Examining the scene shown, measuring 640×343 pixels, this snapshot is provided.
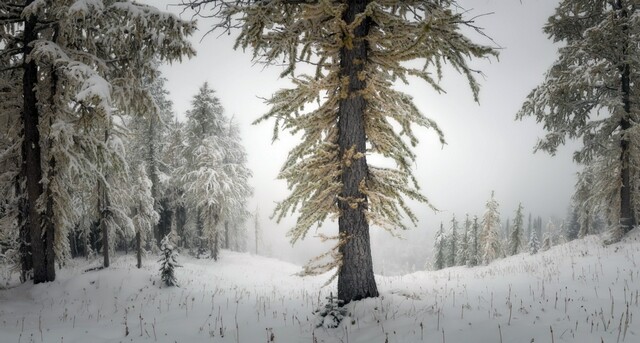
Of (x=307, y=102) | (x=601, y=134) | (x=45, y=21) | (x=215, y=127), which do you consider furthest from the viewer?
(x=215, y=127)

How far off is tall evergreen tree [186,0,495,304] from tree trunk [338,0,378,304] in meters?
0.02

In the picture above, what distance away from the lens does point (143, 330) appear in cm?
593

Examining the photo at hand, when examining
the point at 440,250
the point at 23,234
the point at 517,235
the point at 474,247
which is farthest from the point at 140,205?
the point at 517,235

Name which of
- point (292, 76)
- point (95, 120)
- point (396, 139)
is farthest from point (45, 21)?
point (396, 139)

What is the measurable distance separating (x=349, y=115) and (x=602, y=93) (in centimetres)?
1336

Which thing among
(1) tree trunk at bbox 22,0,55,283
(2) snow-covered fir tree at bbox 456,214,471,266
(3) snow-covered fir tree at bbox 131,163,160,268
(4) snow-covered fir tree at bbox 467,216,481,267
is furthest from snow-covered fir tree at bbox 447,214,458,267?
(1) tree trunk at bbox 22,0,55,283

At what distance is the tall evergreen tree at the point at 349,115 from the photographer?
219 inches

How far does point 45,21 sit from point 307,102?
27.8ft

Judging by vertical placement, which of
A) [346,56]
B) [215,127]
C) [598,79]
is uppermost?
[215,127]

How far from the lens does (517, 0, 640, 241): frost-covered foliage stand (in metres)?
11.6

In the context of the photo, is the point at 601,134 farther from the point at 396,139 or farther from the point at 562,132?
the point at 396,139

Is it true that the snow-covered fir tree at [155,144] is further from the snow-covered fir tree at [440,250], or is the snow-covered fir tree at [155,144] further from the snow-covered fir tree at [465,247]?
the snow-covered fir tree at [465,247]

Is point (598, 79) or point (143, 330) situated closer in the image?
point (143, 330)

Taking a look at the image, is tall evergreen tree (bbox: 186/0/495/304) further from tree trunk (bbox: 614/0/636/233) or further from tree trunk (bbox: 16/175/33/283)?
tree trunk (bbox: 614/0/636/233)
